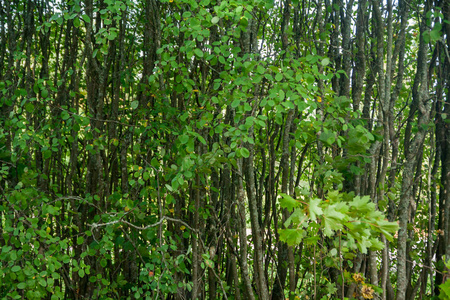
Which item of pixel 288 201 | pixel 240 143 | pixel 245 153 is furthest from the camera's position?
pixel 240 143

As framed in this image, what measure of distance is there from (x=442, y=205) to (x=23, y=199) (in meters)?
2.28

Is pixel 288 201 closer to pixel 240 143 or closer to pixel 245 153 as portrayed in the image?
pixel 245 153

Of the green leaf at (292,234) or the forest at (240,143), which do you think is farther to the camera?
the forest at (240,143)

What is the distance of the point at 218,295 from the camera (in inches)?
123

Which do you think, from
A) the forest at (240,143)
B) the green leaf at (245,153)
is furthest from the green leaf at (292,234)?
the green leaf at (245,153)

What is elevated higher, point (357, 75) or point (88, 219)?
point (357, 75)

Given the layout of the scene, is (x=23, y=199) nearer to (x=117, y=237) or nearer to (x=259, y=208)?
(x=117, y=237)

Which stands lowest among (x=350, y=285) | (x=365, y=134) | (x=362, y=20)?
(x=350, y=285)

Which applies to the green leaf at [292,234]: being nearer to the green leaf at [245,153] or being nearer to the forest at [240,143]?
the forest at [240,143]

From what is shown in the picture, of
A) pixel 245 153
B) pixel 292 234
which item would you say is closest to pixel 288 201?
pixel 292 234

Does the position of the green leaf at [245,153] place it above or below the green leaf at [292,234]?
above

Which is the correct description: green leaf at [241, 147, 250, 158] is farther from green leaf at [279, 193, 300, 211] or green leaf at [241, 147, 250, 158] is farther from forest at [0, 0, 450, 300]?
green leaf at [279, 193, 300, 211]

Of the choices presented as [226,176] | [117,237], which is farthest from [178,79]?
[117,237]

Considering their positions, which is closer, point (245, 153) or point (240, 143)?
point (245, 153)
